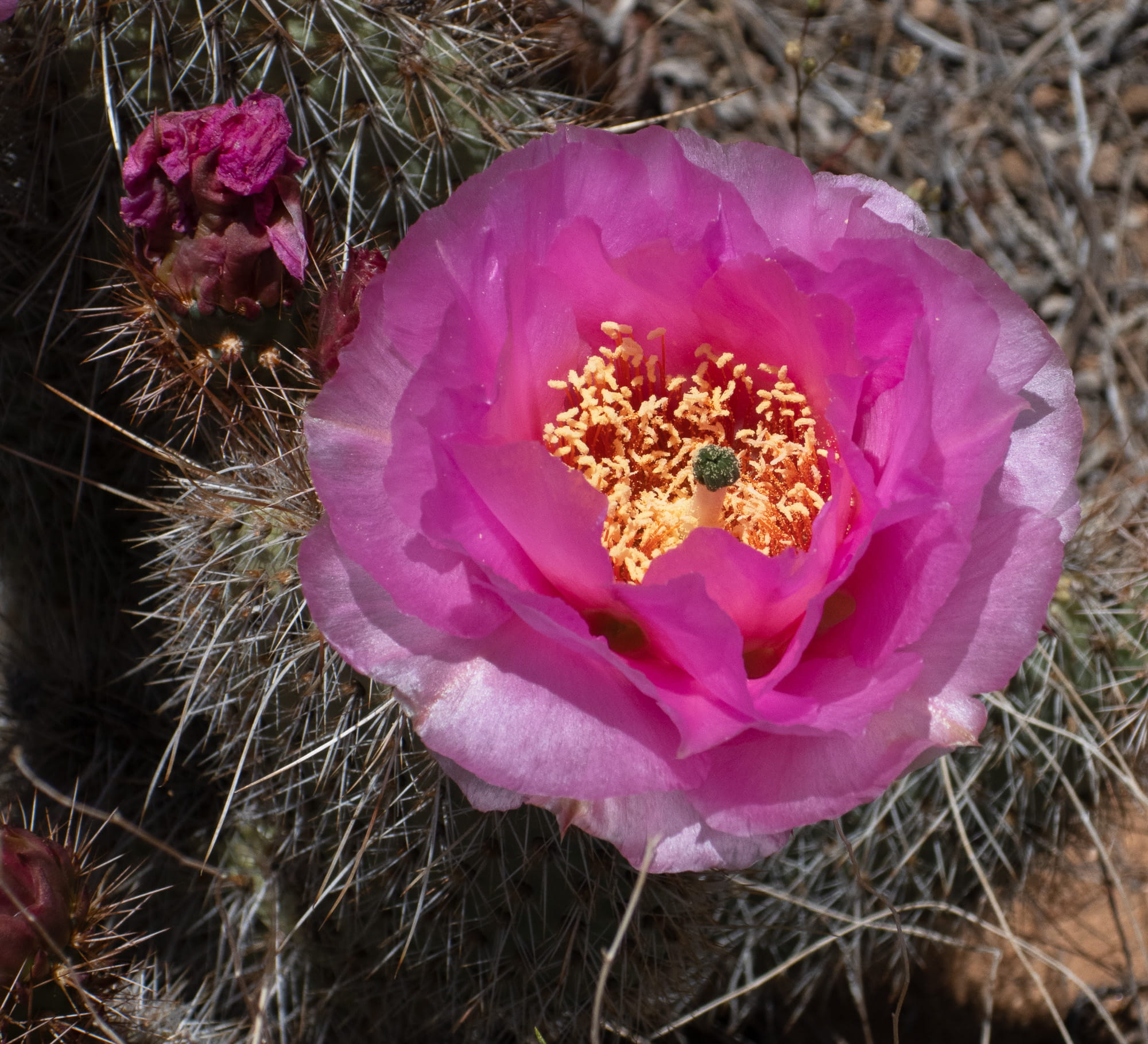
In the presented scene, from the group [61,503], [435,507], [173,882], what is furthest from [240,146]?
[173,882]

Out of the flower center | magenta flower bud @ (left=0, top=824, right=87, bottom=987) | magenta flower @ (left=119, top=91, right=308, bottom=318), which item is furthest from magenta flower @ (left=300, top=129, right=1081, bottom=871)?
magenta flower bud @ (left=0, top=824, right=87, bottom=987)

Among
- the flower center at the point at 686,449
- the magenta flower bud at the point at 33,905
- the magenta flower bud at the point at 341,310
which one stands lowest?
the magenta flower bud at the point at 33,905

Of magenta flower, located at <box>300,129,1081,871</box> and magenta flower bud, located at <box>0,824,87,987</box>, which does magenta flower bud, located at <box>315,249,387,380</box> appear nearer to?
magenta flower, located at <box>300,129,1081,871</box>

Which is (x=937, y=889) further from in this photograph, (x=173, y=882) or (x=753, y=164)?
(x=753, y=164)

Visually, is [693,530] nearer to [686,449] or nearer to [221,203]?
[686,449]

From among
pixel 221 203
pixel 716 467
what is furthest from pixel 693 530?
pixel 221 203

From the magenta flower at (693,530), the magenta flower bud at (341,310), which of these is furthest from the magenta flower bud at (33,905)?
the magenta flower bud at (341,310)

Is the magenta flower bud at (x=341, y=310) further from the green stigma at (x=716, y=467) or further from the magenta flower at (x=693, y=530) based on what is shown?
the green stigma at (x=716, y=467)

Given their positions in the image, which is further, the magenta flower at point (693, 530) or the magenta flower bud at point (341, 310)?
the magenta flower bud at point (341, 310)
